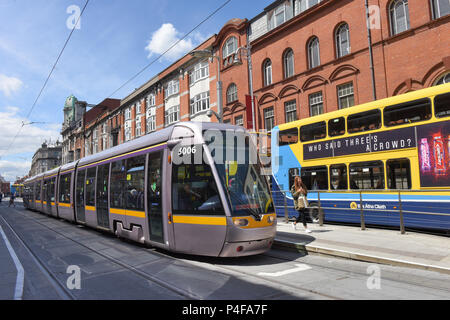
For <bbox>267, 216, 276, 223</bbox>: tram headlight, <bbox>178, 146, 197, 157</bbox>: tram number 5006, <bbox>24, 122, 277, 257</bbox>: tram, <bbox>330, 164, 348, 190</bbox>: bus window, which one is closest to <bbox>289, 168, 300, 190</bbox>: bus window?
<bbox>330, 164, 348, 190</bbox>: bus window

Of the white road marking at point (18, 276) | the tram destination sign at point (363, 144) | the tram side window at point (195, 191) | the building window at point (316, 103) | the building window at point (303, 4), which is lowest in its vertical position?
the white road marking at point (18, 276)

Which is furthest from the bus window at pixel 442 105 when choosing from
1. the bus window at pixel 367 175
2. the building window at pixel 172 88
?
the building window at pixel 172 88

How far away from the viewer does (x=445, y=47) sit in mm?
14031

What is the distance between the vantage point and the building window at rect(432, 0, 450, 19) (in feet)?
46.4

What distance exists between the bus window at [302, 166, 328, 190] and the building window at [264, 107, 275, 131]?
380 inches

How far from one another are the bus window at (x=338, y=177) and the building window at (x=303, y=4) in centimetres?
1247

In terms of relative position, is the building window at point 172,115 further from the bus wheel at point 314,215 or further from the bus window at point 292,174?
the bus wheel at point 314,215

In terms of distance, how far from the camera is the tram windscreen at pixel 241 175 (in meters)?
6.61

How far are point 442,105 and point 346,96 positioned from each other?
926 cm

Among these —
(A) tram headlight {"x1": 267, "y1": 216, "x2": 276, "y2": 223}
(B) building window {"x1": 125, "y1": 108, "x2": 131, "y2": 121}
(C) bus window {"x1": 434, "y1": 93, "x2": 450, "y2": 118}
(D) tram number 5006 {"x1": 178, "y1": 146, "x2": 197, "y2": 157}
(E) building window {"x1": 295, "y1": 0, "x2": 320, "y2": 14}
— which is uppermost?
(E) building window {"x1": 295, "y1": 0, "x2": 320, "y2": 14}

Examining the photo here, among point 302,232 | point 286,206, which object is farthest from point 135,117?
point 302,232

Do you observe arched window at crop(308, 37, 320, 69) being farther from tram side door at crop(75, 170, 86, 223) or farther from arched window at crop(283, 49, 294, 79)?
tram side door at crop(75, 170, 86, 223)

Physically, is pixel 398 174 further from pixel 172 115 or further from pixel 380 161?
pixel 172 115
